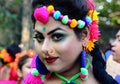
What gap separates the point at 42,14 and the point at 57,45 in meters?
0.19

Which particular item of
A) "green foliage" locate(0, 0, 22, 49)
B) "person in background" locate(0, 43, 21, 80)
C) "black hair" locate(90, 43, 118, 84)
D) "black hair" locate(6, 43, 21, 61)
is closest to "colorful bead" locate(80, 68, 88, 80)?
"black hair" locate(90, 43, 118, 84)

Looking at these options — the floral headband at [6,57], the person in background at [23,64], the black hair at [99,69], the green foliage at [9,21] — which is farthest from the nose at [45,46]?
the green foliage at [9,21]

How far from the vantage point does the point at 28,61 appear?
523cm

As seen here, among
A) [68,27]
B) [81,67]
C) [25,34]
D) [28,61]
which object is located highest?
[68,27]

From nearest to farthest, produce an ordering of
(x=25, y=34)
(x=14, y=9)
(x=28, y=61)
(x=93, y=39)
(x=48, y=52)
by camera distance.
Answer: (x=48, y=52) → (x=93, y=39) → (x=28, y=61) → (x=25, y=34) → (x=14, y=9)

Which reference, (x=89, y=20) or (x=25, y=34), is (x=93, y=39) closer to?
(x=89, y=20)

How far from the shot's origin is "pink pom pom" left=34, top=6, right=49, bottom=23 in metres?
2.25

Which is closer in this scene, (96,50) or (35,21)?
(35,21)

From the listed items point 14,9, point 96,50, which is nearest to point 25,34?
point 14,9

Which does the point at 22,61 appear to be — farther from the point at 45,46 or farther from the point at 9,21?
the point at 9,21

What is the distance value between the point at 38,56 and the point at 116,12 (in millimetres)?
4136

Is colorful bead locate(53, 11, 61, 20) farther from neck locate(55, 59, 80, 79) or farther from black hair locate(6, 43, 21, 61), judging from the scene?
black hair locate(6, 43, 21, 61)

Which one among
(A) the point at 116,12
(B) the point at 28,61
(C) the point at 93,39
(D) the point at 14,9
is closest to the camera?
(C) the point at 93,39

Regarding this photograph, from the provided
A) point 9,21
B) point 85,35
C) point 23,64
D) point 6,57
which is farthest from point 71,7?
point 9,21
